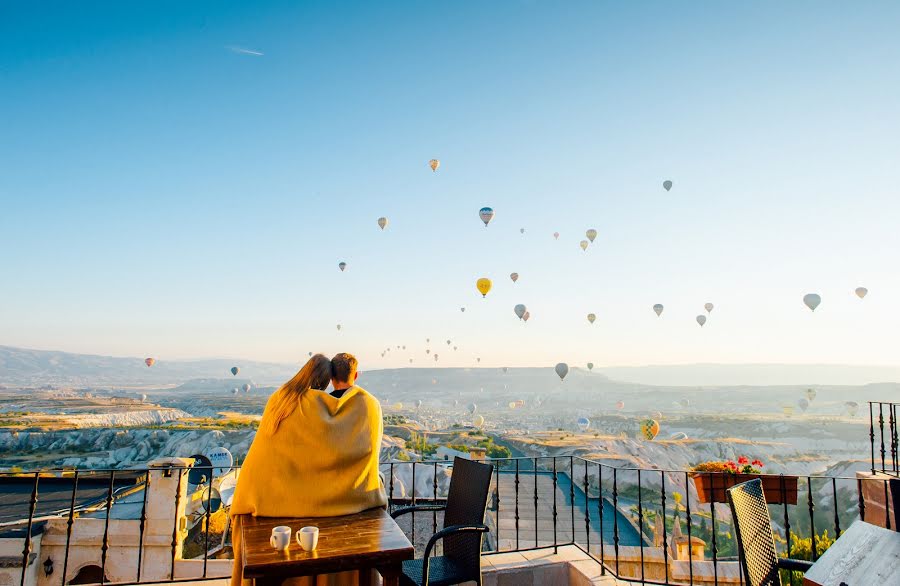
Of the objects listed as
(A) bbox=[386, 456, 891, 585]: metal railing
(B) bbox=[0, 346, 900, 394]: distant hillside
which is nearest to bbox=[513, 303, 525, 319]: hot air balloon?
(A) bbox=[386, 456, 891, 585]: metal railing

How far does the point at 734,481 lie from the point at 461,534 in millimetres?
2824

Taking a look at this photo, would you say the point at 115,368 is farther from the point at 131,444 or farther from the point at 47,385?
the point at 131,444

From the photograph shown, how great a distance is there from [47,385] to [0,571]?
19449 cm

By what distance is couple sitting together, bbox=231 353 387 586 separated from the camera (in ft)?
8.20

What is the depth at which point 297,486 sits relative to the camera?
2.53 m

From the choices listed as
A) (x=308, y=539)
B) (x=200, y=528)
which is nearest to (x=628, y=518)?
(x=200, y=528)

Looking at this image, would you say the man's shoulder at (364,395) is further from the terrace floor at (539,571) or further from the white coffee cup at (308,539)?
the terrace floor at (539,571)

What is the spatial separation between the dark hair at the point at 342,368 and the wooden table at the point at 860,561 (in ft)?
7.41

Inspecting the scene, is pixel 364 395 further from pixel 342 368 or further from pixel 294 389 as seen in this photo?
pixel 294 389

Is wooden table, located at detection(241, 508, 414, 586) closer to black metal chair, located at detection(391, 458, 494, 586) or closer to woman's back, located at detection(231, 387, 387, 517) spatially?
woman's back, located at detection(231, 387, 387, 517)

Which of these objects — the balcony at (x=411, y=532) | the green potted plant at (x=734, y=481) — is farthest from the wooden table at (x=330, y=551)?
the green potted plant at (x=734, y=481)

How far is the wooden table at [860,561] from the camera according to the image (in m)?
2.10

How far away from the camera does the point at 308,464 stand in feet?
8.23

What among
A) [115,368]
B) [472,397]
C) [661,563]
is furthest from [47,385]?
[661,563]
